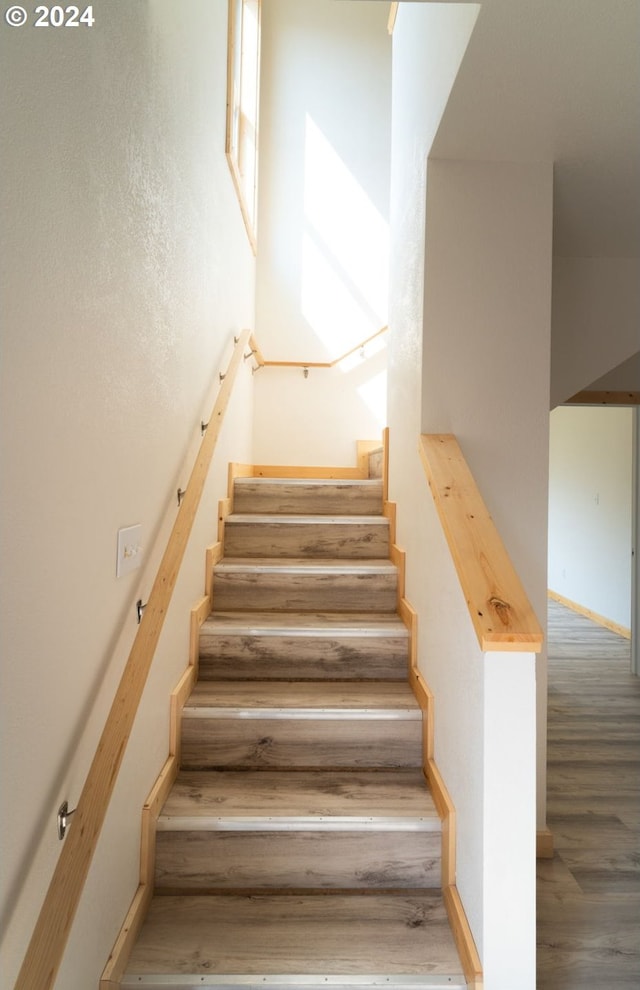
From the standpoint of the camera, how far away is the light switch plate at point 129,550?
1.50 m

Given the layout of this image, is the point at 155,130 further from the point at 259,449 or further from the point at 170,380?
the point at 259,449

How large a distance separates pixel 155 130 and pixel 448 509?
1.51 meters

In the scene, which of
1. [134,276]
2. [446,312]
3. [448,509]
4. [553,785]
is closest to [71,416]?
[134,276]

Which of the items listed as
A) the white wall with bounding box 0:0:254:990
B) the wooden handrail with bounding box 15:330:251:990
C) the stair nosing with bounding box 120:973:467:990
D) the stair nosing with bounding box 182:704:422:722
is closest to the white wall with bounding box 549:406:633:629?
the stair nosing with bounding box 182:704:422:722

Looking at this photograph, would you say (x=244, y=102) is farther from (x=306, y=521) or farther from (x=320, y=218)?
(x=306, y=521)

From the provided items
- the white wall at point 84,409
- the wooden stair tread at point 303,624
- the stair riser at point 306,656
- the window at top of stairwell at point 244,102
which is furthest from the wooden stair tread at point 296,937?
the window at top of stairwell at point 244,102

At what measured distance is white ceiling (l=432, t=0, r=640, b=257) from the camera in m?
1.48

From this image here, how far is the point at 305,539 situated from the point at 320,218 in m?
3.02

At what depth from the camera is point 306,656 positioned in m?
2.39

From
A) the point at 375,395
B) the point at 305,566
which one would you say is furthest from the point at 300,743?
the point at 375,395

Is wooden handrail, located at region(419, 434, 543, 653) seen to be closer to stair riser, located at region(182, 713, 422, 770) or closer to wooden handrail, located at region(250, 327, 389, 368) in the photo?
stair riser, located at region(182, 713, 422, 770)

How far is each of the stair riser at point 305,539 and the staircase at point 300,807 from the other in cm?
13

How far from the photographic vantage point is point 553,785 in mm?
2693

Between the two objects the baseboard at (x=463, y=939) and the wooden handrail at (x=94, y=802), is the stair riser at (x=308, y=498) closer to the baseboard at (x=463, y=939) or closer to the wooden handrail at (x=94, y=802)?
the wooden handrail at (x=94, y=802)
